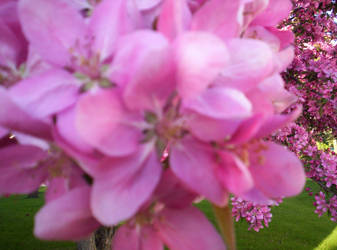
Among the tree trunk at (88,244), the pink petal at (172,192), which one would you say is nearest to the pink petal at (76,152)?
the pink petal at (172,192)

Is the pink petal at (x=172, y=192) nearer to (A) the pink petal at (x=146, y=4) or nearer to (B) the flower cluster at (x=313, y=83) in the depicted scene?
(A) the pink petal at (x=146, y=4)

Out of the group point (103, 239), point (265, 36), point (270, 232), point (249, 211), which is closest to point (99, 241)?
point (103, 239)

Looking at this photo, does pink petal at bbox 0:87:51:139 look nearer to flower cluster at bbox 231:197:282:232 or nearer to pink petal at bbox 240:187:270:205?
pink petal at bbox 240:187:270:205

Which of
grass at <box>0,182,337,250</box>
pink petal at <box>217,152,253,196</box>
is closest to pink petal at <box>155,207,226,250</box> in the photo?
pink petal at <box>217,152,253,196</box>

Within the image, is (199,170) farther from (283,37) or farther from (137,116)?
(283,37)

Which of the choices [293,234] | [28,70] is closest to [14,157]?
[28,70]

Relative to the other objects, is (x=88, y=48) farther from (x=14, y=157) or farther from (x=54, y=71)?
(x=14, y=157)
